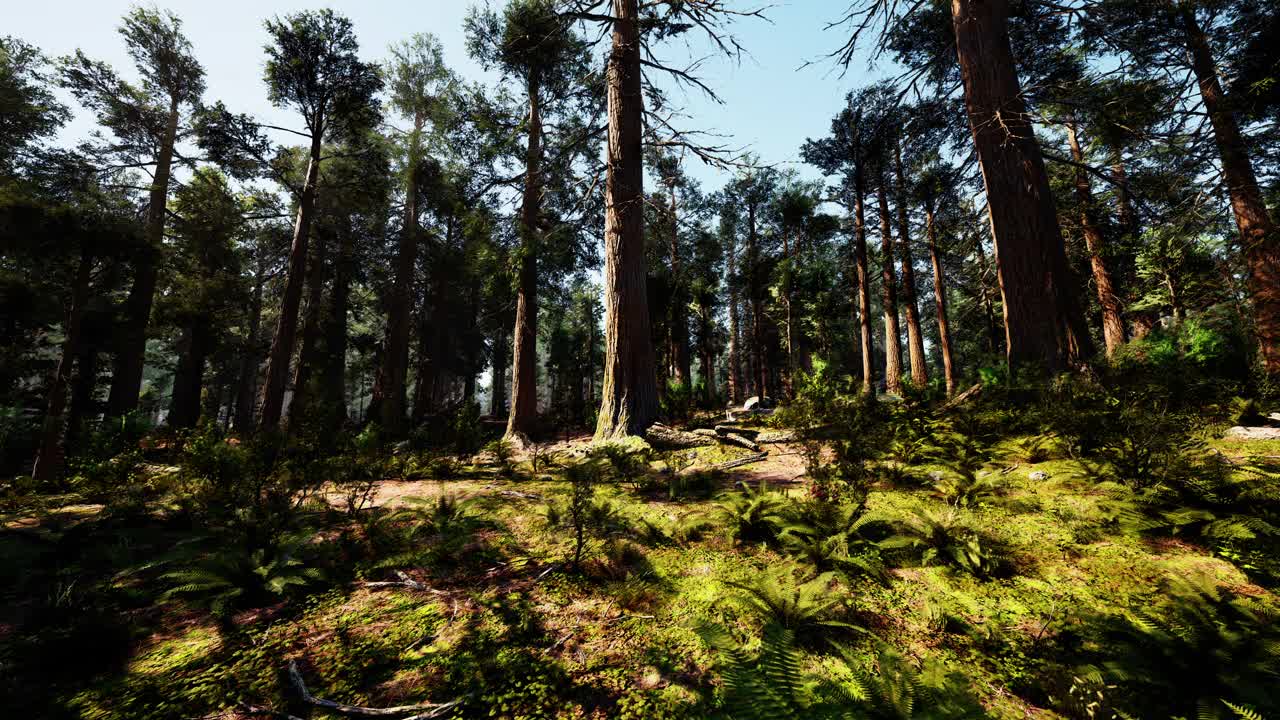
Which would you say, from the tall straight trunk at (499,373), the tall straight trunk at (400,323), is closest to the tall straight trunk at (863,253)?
the tall straight trunk at (400,323)

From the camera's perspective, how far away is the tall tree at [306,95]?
10964 mm

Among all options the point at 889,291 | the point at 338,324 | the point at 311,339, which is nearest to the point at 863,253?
the point at 889,291

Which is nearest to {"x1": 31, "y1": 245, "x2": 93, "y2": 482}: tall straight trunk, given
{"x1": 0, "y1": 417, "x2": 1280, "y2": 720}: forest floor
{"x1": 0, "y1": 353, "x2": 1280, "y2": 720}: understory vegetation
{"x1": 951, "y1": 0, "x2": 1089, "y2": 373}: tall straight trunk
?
{"x1": 0, "y1": 353, "x2": 1280, "y2": 720}: understory vegetation

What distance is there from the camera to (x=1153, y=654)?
196cm

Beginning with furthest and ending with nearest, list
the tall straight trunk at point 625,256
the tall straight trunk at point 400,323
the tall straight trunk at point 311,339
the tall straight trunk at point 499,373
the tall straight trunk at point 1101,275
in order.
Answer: the tall straight trunk at point 499,373 → the tall straight trunk at point 400,323 → the tall straight trunk at point 311,339 → the tall straight trunk at point 1101,275 → the tall straight trunk at point 625,256

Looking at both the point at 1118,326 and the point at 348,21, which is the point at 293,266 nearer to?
the point at 348,21

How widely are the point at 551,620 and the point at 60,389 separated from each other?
1203cm

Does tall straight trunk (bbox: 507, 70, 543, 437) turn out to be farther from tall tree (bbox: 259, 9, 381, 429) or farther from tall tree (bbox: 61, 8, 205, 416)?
tall tree (bbox: 61, 8, 205, 416)

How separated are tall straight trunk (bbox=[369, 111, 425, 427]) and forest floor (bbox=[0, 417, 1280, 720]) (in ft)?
38.9

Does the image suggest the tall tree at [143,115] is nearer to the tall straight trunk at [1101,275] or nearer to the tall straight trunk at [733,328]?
the tall straight trunk at [733,328]

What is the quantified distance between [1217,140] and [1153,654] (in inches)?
472

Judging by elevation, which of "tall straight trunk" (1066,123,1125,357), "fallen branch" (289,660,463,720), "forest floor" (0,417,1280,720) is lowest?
"fallen branch" (289,660,463,720)

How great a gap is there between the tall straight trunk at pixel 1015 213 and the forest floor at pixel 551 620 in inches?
126

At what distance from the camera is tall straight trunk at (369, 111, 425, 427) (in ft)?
50.6
